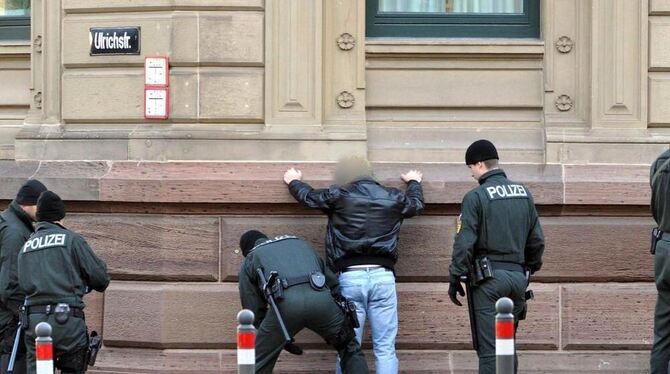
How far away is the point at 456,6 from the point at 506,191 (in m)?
2.36

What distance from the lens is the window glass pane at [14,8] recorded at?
1264 cm

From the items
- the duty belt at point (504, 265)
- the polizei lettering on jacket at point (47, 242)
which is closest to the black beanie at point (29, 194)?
the polizei lettering on jacket at point (47, 242)

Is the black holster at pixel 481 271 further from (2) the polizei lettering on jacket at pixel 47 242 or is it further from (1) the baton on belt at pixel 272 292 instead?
(2) the polizei lettering on jacket at pixel 47 242

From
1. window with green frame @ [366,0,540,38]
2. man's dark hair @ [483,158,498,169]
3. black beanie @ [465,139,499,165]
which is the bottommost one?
man's dark hair @ [483,158,498,169]

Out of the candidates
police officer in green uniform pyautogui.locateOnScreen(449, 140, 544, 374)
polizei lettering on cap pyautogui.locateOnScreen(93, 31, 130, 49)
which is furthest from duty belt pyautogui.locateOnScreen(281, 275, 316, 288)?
polizei lettering on cap pyautogui.locateOnScreen(93, 31, 130, 49)

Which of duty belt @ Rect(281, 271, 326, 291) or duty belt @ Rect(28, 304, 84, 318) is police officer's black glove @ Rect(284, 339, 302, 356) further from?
duty belt @ Rect(28, 304, 84, 318)

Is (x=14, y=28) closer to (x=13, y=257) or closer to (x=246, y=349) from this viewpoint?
(x=13, y=257)

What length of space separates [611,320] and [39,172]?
490cm

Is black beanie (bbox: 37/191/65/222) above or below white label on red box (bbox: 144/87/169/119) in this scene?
below

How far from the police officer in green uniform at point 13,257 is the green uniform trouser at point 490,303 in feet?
11.1

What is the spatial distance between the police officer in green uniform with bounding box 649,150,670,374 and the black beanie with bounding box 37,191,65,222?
4.35 m

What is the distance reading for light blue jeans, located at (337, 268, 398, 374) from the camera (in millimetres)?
10648

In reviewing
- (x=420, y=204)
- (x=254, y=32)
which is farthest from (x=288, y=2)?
(x=420, y=204)

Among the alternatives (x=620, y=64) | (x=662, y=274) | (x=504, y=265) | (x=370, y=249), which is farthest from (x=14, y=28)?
(x=662, y=274)
